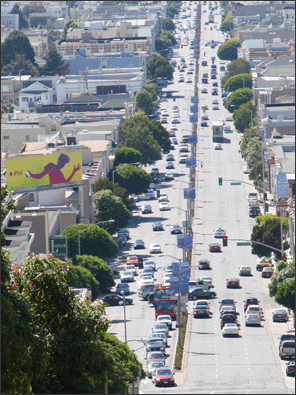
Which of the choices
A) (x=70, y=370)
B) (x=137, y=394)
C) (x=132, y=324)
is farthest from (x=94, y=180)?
(x=70, y=370)

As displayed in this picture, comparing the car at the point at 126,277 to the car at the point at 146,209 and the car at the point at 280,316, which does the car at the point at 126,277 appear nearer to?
the car at the point at 280,316

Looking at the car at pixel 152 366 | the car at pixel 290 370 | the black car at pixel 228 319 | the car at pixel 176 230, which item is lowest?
the car at pixel 176 230

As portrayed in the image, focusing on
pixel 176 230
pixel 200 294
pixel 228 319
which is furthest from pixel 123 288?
pixel 176 230

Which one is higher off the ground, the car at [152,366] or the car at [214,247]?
the car at [152,366]

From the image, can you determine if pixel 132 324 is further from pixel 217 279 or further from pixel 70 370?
pixel 70 370

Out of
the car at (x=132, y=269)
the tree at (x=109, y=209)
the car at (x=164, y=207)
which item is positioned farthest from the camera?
the car at (x=164, y=207)

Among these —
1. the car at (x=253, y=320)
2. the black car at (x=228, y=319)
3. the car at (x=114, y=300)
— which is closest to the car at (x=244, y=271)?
the car at (x=114, y=300)

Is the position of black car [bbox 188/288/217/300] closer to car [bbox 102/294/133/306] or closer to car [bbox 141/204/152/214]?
car [bbox 102/294/133/306]
